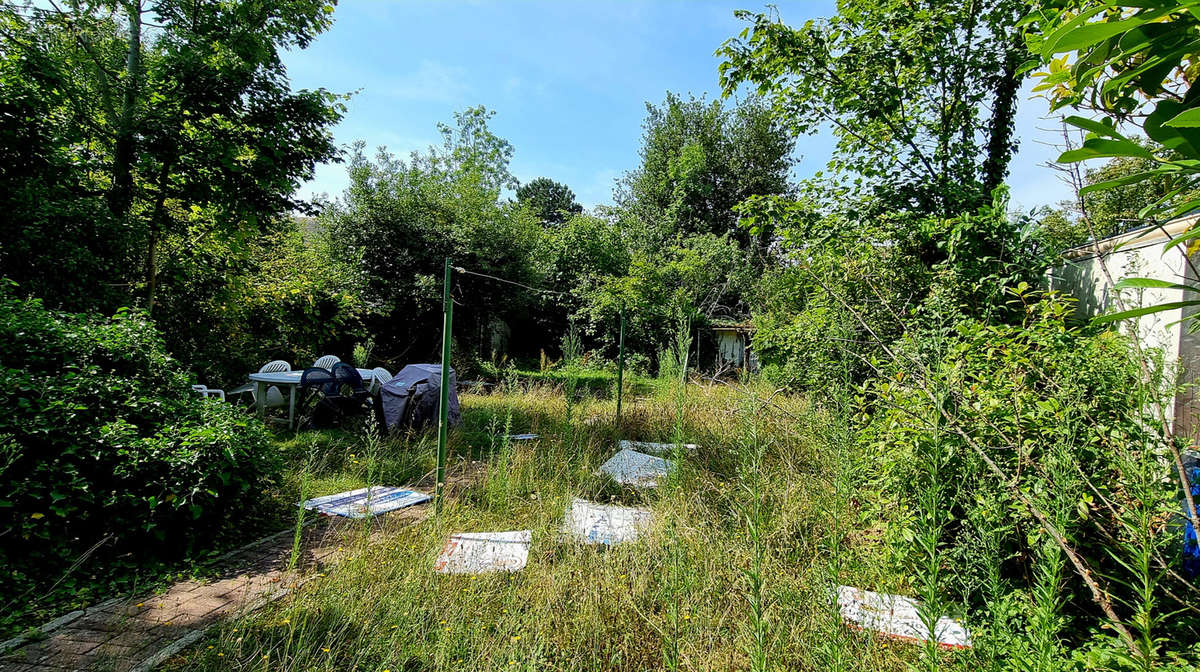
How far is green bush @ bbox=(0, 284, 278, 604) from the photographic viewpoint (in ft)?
9.54

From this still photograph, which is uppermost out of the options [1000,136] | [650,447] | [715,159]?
[715,159]

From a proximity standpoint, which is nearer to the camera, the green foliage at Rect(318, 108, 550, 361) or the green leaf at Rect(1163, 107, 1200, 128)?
the green leaf at Rect(1163, 107, 1200, 128)

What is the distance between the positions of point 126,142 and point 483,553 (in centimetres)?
678

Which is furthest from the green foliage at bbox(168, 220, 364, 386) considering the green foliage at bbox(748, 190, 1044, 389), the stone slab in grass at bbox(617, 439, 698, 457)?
the green foliage at bbox(748, 190, 1044, 389)

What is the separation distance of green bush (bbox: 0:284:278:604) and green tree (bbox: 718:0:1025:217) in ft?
21.1

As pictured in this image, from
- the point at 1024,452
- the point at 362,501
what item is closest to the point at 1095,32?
the point at 1024,452

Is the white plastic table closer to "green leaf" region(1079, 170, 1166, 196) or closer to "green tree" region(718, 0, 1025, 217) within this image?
"green tree" region(718, 0, 1025, 217)

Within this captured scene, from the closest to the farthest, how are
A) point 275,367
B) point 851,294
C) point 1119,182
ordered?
point 1119,182 → point 851,294 → point 275,367

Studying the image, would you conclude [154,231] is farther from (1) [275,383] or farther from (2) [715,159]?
(2) [715,159]

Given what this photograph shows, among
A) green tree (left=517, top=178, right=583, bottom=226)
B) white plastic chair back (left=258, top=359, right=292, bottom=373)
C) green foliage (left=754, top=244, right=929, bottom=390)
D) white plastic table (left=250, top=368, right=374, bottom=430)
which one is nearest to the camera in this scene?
green foliage (left=754, top=244, right=929, bottom=390)

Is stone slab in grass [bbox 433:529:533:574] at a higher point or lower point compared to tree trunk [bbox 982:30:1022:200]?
lower

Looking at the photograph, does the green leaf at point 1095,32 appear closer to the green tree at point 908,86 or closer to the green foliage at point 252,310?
the green tree at point 908,86

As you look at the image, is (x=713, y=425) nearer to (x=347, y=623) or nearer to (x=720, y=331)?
(x=347, y=623)

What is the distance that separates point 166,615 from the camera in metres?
2.60
